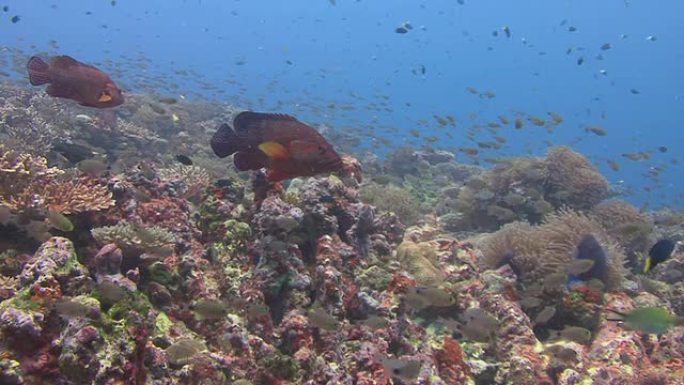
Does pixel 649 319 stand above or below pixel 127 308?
above

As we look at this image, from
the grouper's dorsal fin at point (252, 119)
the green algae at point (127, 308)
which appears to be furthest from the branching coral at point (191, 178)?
the green algae at point (127, 308)

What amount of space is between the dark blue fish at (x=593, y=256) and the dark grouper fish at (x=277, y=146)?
5.14 meters

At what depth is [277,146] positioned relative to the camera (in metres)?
4.79

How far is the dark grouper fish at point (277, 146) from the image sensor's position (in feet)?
15.6

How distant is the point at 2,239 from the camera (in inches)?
197

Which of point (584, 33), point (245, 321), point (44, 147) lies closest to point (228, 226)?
point (245, 321)

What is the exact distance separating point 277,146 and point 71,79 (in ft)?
7.19

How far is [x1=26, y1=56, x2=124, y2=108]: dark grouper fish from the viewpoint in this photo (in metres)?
4.85

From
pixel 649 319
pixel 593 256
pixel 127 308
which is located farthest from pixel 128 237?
pixel 593 256

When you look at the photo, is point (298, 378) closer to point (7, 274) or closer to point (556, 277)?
point (7, 274)

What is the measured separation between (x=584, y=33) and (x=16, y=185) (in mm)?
219780

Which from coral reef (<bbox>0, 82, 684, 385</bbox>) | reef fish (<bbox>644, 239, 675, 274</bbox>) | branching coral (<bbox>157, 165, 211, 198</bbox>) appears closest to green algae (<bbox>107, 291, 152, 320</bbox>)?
coral reef (<bbox>0, 82, 684, 385</bbox>)

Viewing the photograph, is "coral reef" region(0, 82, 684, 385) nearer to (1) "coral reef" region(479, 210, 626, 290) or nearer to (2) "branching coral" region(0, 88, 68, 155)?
(1) "coral reef" region(479, 210, 626, 290)

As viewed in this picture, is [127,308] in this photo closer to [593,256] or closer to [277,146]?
[277,146]
